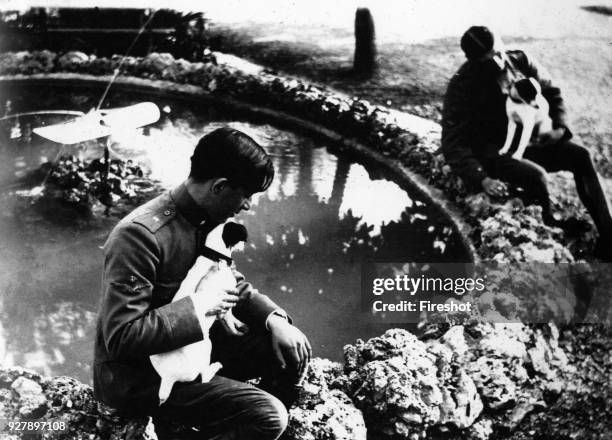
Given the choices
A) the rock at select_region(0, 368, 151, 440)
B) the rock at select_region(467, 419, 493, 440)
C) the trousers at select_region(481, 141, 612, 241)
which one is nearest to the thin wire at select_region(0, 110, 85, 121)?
the rock at select_region(0, 368, 151, 440)

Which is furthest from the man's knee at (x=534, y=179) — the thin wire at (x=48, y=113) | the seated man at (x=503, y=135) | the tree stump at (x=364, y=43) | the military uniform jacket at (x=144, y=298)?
the thin wire at (x=48, y=113)

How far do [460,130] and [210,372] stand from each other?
71.9 inches

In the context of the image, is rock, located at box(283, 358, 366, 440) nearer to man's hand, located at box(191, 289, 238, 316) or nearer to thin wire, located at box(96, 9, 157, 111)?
man's hand, located at box(191, 289, 238, 316)

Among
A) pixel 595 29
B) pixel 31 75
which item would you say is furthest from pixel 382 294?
pixel 31 75

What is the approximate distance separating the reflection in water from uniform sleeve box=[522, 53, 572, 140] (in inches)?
30.4

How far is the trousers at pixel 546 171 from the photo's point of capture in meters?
3.28

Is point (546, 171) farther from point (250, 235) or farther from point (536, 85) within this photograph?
point (250, 235)

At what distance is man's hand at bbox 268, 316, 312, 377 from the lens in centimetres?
235

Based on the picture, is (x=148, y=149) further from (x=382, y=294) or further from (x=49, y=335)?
(x=382, y=294)

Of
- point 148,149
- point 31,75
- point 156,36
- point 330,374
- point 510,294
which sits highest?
point 156,36

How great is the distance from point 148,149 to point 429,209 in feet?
4.80

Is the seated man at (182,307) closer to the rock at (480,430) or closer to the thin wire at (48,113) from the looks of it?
the rock at (480,430)

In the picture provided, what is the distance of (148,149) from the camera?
3279mm

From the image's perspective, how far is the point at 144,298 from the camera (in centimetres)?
210
